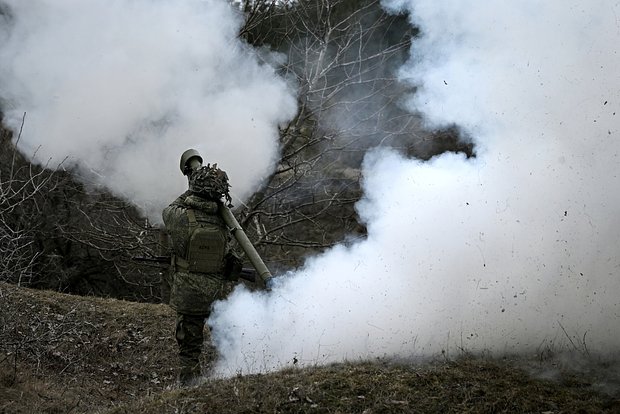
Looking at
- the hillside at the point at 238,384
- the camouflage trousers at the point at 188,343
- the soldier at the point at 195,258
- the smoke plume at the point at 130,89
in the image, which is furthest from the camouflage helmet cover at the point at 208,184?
the smoke plume at the point at 130,89

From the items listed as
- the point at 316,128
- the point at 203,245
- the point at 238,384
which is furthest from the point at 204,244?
the point at 316,128

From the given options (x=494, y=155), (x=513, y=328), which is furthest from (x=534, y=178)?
(x=513, y=328)

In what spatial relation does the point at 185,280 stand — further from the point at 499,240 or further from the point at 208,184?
the point at 499,240

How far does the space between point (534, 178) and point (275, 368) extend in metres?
3.74

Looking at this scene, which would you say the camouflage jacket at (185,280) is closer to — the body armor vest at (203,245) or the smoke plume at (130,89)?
the body armor vest at (203,245)

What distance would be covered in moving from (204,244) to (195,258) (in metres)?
0.17

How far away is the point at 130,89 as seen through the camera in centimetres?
1096

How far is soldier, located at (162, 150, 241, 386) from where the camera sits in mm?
7172

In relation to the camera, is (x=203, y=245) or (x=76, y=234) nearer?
(x=203, y=245)

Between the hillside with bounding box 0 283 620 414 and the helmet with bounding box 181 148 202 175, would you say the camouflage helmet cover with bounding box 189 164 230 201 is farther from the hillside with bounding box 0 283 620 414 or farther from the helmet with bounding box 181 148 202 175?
the hillside with bounding box 0 283 620 414

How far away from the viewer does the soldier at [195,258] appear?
717cm

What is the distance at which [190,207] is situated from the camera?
7.28m

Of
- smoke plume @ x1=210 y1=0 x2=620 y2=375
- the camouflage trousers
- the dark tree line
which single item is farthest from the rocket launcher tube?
the dark tree line

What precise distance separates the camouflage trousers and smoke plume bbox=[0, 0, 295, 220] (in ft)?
15.7
